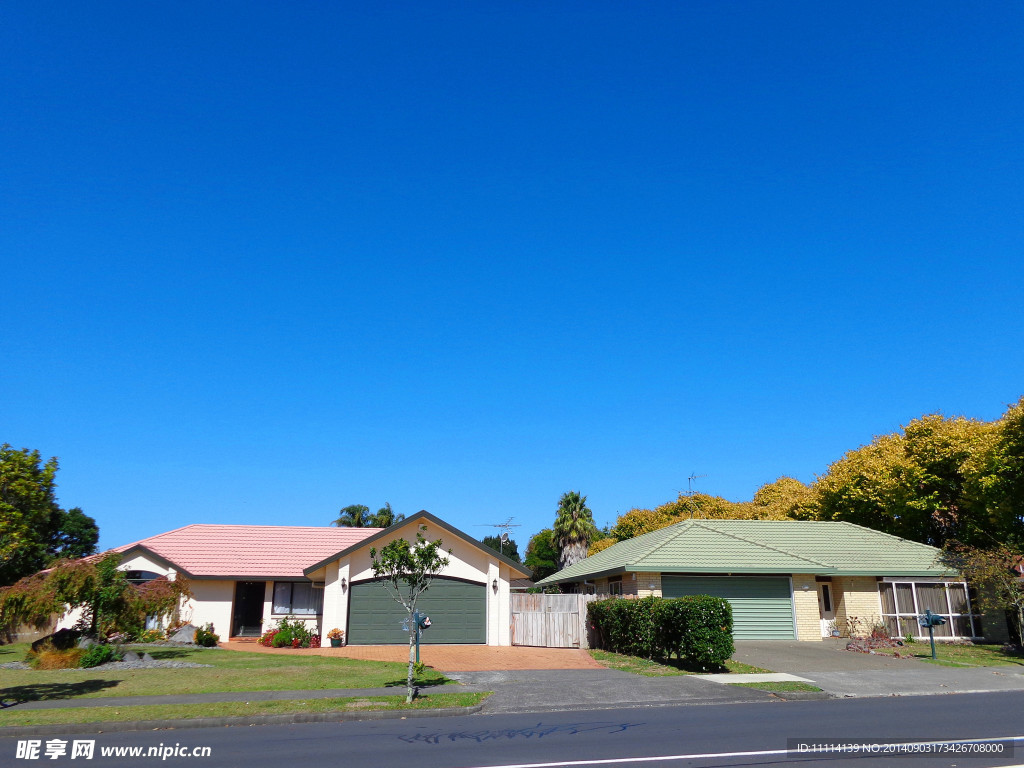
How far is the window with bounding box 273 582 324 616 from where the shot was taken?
29641 mm

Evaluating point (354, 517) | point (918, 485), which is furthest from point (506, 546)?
point (918, 485)

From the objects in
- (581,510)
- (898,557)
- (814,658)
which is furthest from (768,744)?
(581,510)

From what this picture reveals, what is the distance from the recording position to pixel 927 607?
2667 centimetres

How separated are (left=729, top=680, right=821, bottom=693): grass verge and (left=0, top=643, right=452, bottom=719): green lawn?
22.3ft

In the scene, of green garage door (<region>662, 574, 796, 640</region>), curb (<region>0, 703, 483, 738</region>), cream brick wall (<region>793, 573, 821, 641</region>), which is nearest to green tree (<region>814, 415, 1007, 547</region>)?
cream brick wall (<region>793, 573, 821, 641</region>)

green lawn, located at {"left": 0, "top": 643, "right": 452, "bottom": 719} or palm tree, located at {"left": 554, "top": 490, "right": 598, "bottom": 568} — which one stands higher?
palm tree, located at {"left": 554, "top": 490, "right": 598, "bottom": 568}

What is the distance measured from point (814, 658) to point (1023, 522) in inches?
570

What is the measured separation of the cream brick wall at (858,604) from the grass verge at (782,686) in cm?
1236

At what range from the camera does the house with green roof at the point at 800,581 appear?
2522 cm

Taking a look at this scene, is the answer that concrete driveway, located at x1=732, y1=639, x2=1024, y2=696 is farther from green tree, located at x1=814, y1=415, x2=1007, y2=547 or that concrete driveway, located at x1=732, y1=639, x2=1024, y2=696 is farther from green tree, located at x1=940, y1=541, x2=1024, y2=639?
green tree, located at x1=814, y1=415, x2=1007, y2=547

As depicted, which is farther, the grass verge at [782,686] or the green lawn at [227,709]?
the grass verge at [782,686]

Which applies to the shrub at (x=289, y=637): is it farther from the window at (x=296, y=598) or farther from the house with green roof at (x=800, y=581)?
the house with green roof at (x=800, y=581)

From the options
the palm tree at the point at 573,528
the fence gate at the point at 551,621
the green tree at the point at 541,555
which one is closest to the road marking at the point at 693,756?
the fence gate at the point at 551,621

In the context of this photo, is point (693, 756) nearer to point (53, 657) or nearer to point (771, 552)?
point (53, 657)
